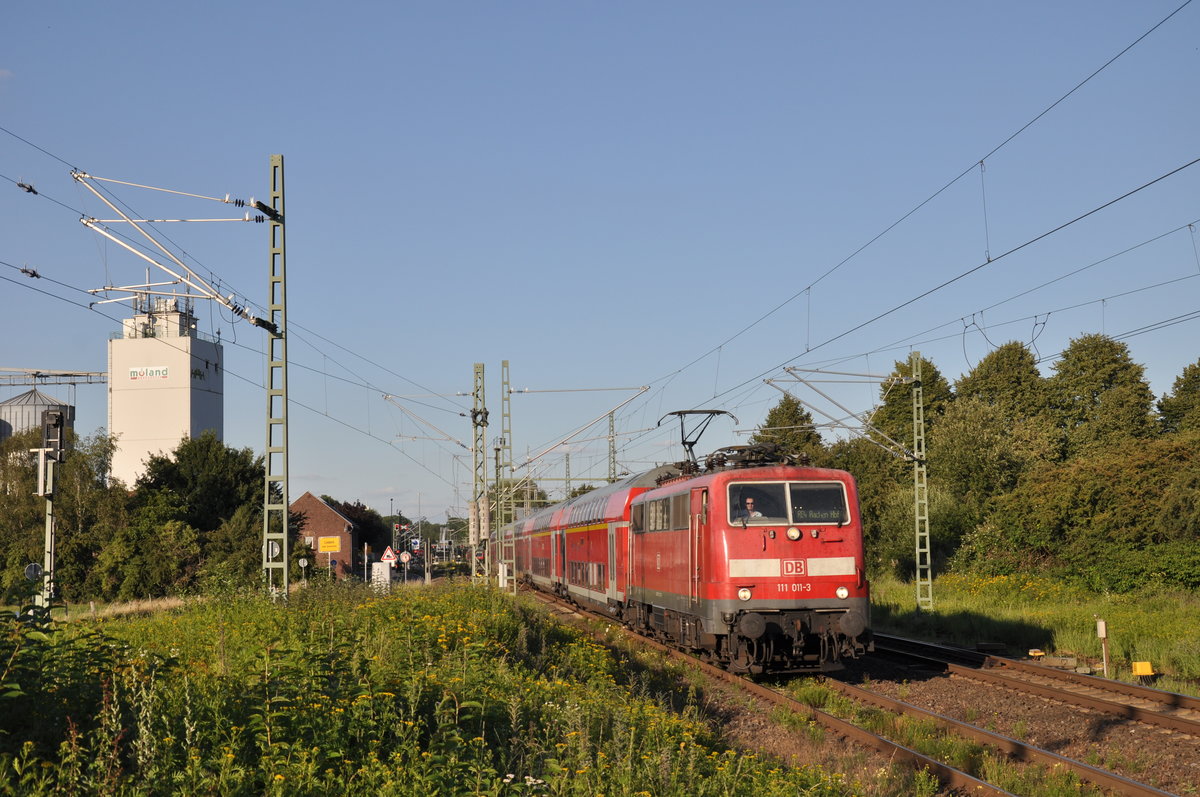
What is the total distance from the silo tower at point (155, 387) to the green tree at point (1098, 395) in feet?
235

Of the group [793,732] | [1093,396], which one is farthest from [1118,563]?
[1093,396]

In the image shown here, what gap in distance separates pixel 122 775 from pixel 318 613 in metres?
8.51

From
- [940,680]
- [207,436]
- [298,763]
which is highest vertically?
[207,436]

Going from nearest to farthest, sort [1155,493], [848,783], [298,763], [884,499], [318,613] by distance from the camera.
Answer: [298,763] → [848,783] → [318,613] → [1155,493] → [884,499]

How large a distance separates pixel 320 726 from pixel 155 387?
97.9 m

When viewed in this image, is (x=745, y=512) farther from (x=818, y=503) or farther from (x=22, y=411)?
(x=22, y=411)

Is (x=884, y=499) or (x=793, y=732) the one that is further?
(x=884, y=499)

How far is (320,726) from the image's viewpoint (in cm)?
786

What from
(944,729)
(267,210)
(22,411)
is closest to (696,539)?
(944,729)

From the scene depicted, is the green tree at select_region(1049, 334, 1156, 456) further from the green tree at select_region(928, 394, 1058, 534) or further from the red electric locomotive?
the red electric locomotive

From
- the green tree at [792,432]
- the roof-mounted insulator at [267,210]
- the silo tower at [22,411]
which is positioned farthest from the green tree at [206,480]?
the silo tower at [22,411]

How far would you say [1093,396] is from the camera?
66938mm

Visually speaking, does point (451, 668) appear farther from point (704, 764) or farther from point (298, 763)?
point (298, 763)

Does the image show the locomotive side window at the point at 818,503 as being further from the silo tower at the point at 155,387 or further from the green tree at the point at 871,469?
the silo tower at the point at 155,387
